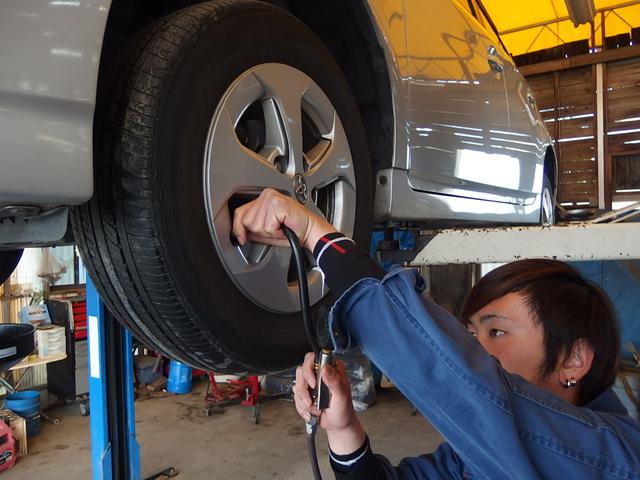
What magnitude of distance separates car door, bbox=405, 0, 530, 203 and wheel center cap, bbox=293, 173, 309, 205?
569mm

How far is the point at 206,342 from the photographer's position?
2.98 feet

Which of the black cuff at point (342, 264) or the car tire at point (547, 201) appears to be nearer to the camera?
the black cuff at point (342, 264)

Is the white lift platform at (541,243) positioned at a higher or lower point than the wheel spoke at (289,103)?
lower

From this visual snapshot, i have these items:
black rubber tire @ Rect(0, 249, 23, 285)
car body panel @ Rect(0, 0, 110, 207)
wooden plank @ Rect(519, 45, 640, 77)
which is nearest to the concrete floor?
black rubber tire @ Rect(0, 249, 23, 285)

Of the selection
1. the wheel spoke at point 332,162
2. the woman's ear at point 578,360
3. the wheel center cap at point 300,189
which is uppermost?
the wheel spoke at point 332,162

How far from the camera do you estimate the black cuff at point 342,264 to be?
720mm

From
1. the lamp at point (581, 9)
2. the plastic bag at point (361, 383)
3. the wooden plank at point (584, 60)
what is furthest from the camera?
the wooden plank at point (584, 60)

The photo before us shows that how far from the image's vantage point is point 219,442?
4375 millimetres

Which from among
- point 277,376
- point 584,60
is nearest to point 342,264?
point 277,376

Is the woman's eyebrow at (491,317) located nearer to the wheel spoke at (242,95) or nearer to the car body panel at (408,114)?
the car body panel at (408,114)

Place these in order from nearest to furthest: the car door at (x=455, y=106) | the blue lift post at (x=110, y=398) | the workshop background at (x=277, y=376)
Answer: the car door at (x=455, y=106), the blue lift post at (x=110, y=398), the workshop background at (x=277, y=376)

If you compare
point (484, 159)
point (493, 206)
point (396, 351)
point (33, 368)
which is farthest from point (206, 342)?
point (33, 368)

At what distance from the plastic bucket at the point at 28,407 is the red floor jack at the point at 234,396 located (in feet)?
4.65

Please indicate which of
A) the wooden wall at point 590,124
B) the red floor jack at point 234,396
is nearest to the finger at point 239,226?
the red floor jack at point 234,396
